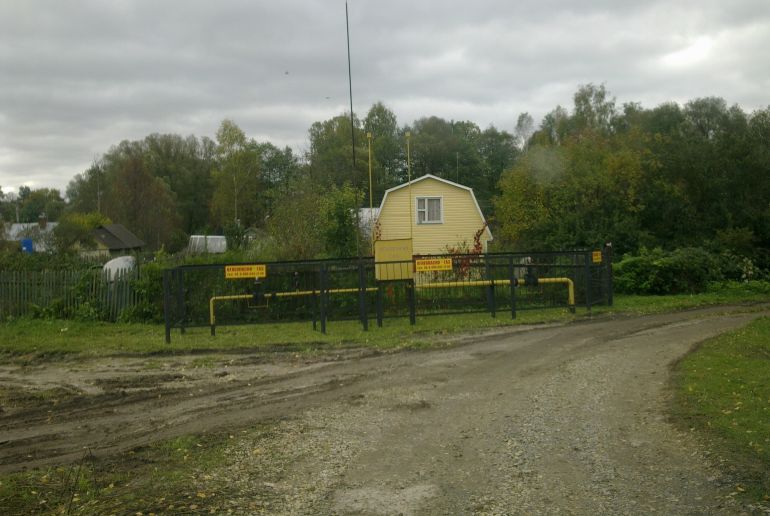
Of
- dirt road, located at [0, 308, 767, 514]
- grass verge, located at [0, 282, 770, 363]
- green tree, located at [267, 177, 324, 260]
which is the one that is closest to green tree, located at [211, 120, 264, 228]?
green tree, located at [267, 177, 324, 260]

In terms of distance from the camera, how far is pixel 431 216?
3606 centimetres

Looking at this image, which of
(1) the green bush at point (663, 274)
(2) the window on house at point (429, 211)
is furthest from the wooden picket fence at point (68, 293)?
(2) the window on house at point (429, 211)

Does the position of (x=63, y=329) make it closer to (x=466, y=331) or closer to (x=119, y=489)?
(x=466, y=331)

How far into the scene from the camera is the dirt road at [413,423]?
5949mm

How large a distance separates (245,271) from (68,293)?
24.2 feet

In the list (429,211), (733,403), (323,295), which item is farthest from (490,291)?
(429,211)

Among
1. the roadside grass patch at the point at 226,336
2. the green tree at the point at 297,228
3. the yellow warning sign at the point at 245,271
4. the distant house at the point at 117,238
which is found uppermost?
the distant house at the point at 117,238

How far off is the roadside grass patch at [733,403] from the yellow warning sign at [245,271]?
8.98 metres

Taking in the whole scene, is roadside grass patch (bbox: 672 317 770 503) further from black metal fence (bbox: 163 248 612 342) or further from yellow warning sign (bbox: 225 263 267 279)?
yellow warning sign (bbox: 225 263 267 279)

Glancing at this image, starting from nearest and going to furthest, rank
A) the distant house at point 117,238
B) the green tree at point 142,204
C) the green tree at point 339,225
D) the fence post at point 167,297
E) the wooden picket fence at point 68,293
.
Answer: the fence post at point 167,297, the wooden picket fence at point 68,293, the green tree at point 339,225, the distant house at point 117,238, the green tree at point 142,204

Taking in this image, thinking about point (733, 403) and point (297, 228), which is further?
point (297, 228)

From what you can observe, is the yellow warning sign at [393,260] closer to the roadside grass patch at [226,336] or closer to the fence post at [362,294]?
the fence post at [362,294]

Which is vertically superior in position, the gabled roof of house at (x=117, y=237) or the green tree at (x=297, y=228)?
the gabled roof of house at (x=117, y=237)

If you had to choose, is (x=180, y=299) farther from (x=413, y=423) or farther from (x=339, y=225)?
(x=339, y=225)
